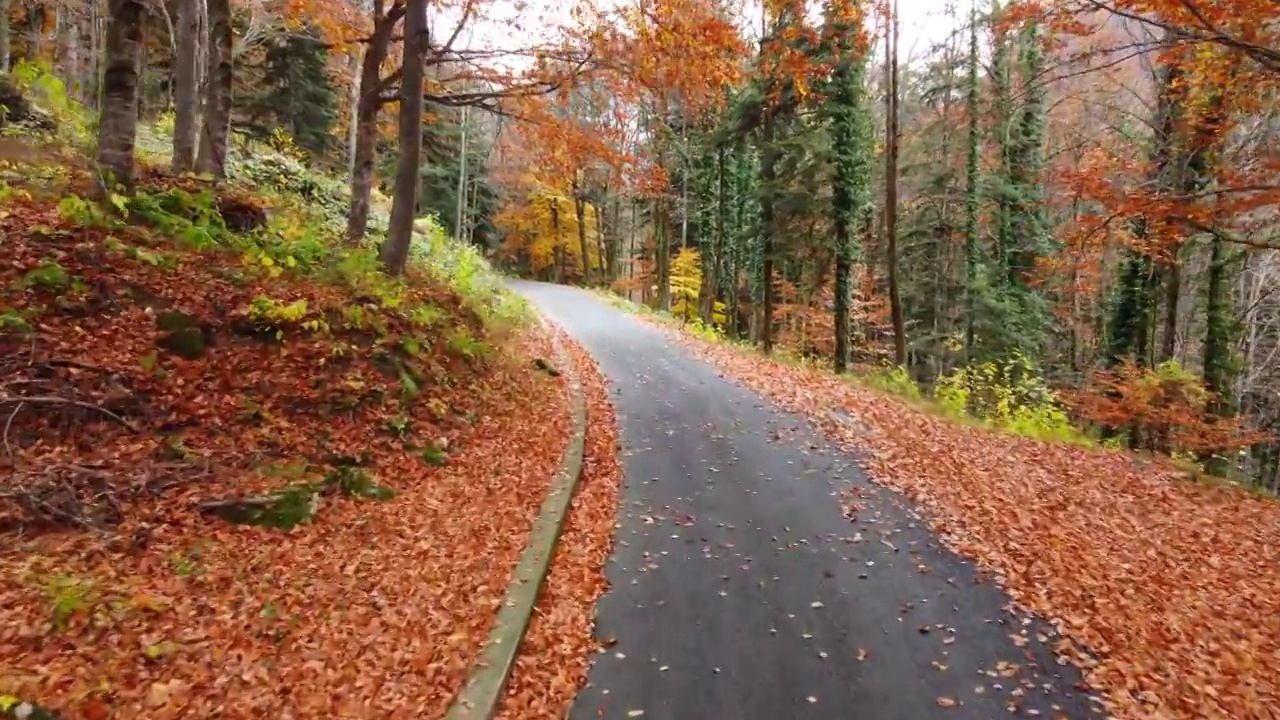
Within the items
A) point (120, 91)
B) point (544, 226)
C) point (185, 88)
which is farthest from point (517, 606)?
point (544, 226)

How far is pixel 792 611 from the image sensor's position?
5.88 metres

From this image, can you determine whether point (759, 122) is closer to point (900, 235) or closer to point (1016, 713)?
point (900, 235)

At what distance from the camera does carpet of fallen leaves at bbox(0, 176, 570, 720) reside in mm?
4020

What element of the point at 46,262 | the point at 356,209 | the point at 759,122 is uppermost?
the point at 759,122

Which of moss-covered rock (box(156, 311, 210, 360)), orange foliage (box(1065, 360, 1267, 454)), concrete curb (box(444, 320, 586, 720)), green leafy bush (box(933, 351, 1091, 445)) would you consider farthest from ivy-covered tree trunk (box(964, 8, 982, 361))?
moss-covered rock (box(156, 311, 210, 360))

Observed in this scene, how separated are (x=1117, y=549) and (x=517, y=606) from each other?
228 inches

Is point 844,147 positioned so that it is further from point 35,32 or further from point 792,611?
point 35,32

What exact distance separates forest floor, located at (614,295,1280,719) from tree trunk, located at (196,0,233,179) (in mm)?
10361

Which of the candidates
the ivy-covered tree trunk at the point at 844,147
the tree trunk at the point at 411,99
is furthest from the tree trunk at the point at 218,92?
the ivy-covered tree trunk at the point at 844,147

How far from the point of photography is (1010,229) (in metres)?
23.2

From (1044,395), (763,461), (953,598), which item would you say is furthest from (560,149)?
(1044,395)

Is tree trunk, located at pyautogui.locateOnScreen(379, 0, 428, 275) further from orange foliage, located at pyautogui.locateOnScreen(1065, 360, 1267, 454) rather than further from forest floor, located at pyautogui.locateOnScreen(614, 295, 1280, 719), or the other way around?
orange foliage, located at pyautogui.locateOnScreen(1065, 360, 1267, 454)

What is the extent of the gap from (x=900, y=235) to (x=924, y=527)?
2285 centimetres

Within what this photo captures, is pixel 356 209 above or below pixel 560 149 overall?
below
